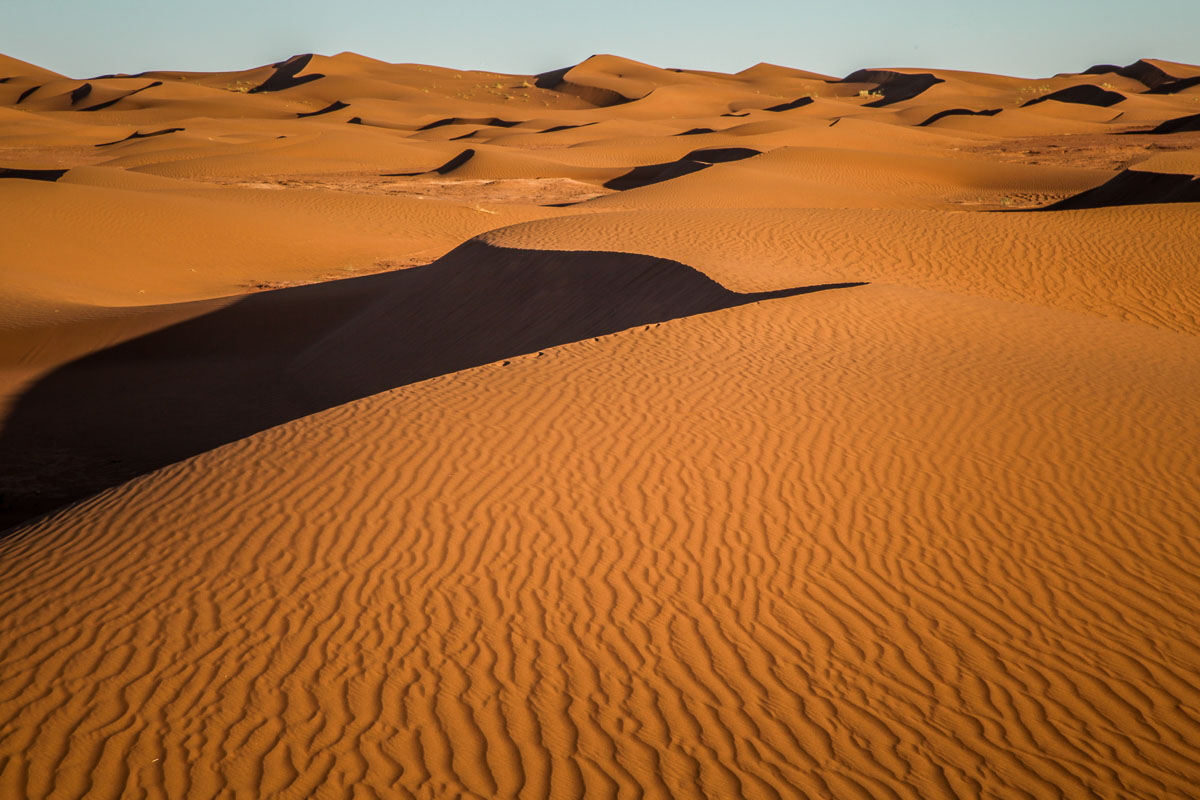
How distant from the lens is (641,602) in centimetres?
520

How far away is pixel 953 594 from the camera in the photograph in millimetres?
5266

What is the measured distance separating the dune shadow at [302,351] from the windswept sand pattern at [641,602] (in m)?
3.74

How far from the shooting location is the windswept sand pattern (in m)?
4.16

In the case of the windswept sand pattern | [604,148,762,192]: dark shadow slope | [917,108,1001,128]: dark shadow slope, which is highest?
[917,108,1001,128]: dark shadow slope

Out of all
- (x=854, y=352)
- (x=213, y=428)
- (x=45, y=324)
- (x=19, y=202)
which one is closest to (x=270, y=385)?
(x=213, y=428)

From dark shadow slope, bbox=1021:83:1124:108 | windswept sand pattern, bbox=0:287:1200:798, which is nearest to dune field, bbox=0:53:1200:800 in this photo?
windswept sand pattern, bbox=0:287:1200:798

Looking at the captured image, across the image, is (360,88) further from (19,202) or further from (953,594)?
(953,594)

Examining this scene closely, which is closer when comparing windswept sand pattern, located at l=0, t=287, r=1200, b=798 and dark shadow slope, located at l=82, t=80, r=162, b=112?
windswept sand pattern, located at l=0, t=287, r=1200, b=798

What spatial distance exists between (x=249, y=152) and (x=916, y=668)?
142 feet

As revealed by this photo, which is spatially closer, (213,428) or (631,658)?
(631,658)

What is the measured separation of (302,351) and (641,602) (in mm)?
12277

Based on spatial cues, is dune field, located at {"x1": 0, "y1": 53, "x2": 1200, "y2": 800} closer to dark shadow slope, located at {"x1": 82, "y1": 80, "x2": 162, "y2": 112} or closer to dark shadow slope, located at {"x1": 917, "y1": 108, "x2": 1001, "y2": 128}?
dark shadow slope, located at {"x1": 917, "y1": 108, "x2": 1001, "y2": 128}

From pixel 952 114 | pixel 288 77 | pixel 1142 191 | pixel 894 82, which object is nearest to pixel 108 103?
pixel 288 77

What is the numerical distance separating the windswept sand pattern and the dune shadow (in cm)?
374
